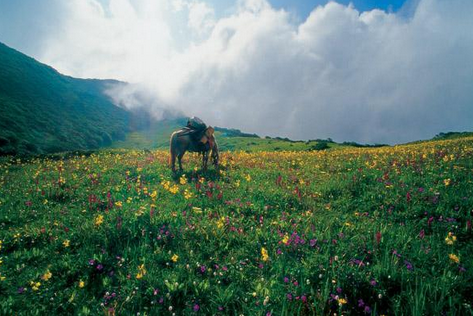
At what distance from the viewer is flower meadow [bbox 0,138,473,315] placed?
336 cm

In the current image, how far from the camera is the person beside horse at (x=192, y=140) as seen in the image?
11938 millimetres

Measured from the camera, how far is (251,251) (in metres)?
4.73

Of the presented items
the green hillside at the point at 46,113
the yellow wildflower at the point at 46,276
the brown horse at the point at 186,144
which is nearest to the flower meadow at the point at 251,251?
the yellow wildflower at the point at 46,276

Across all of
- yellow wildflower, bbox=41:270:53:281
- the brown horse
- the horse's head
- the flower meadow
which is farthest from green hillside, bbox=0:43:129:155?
yellow wildflower, bbox=41:270:53:281

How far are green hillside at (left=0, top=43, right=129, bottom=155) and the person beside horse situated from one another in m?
50.7

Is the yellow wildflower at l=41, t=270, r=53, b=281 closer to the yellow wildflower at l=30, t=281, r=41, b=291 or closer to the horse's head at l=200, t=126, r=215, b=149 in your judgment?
the yellow wildflower at l=30, t=281, r=41, b=291

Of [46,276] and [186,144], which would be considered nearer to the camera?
[46,276]

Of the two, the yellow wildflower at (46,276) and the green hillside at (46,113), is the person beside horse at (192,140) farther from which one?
the green hillside at (46,113)

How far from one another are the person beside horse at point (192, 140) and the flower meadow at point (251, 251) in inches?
153

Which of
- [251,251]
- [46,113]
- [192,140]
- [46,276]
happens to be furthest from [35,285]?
[46,113]

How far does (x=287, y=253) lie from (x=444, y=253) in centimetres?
271

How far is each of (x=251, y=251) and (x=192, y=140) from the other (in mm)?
8226

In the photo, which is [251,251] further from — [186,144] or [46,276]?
[186,144]

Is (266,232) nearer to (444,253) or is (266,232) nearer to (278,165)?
(444,253)
